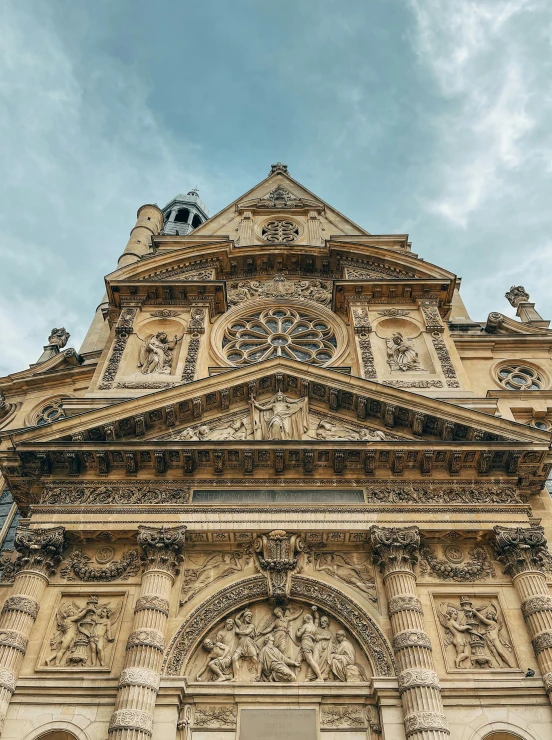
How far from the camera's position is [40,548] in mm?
12234

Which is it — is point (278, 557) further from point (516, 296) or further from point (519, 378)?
point (516, 296)

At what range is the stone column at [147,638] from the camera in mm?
9945

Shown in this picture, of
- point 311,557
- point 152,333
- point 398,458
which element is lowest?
point 311,557

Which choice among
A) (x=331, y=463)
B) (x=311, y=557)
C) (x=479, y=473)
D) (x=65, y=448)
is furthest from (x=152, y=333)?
(x=479, y=473)

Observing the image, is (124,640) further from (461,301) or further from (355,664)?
(461,301)

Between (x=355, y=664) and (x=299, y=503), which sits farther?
(x=299, y=503)

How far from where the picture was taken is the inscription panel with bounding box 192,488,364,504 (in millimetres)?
13102

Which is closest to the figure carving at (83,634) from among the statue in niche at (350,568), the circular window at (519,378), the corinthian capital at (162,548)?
the corinthian capital at (162,548)

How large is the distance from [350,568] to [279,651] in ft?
6.94

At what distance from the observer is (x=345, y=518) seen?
502 inches

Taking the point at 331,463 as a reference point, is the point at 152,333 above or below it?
above

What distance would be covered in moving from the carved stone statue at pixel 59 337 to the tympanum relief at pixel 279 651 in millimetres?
14250

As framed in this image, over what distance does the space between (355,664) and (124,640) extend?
4113 millimetres

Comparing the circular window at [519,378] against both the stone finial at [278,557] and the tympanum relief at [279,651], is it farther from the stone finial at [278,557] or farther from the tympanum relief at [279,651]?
the tympanum relief at [279,651]
